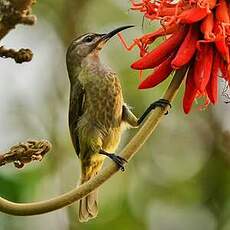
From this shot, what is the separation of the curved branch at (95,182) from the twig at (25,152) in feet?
0.42

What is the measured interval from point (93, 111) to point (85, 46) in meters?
0.41

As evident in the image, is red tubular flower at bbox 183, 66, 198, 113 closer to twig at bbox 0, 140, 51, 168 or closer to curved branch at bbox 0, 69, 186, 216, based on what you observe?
curved branch at bbox 0, 69, 186, 216

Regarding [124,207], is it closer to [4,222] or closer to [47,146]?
[4,222]

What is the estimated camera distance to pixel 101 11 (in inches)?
304

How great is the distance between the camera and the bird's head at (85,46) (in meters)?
4.39

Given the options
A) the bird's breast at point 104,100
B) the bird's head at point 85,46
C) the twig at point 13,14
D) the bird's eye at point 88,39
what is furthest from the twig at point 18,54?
the bird's eye at point 88,39

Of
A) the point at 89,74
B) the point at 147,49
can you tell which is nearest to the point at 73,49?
the point at 89,74

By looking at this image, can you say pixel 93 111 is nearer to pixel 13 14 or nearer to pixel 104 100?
pixel 104 100

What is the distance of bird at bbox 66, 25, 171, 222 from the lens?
163 inches

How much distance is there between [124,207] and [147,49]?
4.66 metres

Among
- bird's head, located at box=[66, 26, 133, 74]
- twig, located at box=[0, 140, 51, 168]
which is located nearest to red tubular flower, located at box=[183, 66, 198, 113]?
twig, located at box=[0, 140, 51, 168]

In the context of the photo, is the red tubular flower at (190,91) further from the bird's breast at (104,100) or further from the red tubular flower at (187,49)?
the bird's breast at (104,100)

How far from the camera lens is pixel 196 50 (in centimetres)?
238

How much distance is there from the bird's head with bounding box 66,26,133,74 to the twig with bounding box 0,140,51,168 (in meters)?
2.08
